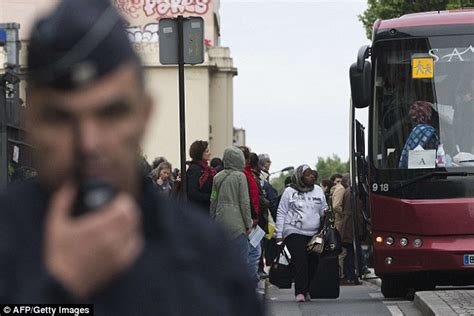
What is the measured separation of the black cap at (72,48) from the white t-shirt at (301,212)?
14.2 m

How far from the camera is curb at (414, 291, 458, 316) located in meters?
12.7

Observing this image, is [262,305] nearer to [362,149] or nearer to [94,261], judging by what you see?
[94,261]

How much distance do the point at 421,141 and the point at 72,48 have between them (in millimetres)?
14048

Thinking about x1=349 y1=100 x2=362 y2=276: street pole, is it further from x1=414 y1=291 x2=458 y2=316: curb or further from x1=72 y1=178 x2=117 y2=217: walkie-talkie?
x1=72 y1=178 x2=117 y2=217: walkie-talkie

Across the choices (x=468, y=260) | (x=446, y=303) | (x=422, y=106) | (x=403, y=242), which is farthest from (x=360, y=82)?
(x=446, y=303)

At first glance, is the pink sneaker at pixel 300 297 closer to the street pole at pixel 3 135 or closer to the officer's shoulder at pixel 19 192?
the street pole at pixel 3 135

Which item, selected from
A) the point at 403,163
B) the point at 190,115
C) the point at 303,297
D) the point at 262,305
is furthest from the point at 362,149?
the point at 190,115

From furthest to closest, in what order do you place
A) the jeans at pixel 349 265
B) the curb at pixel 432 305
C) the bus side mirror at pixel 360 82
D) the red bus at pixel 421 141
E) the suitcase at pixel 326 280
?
the jeans at pixel 349 265, the suitcase at pixel 326 280, the red bus at pixel 421 141, the bus side mirror at pixel 360 82, the curb at pixel 432 305

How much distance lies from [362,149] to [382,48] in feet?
4.27

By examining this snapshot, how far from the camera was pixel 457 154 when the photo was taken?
1573cm

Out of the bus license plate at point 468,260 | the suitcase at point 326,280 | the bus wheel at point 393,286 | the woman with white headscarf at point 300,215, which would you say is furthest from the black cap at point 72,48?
the bus wheel at point 393,286

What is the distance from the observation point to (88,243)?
1.78 meters

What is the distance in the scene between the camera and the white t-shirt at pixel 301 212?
16.0 m

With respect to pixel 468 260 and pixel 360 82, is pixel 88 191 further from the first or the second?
pixel 468 260
